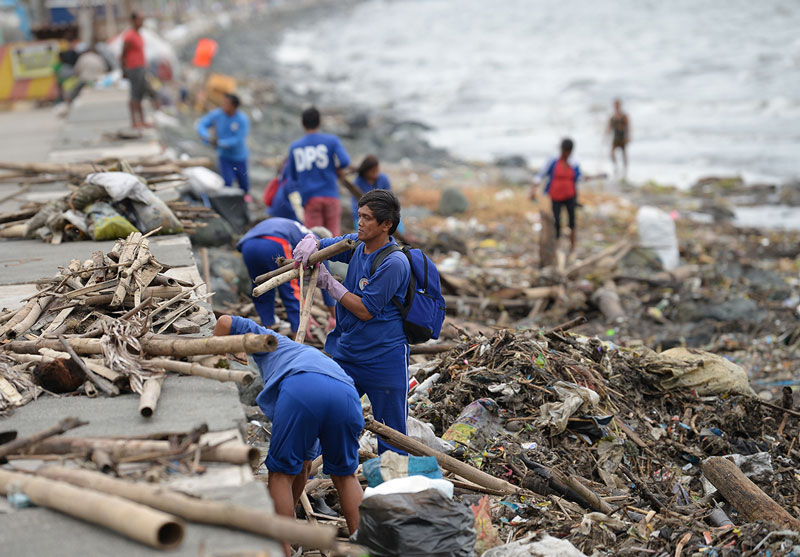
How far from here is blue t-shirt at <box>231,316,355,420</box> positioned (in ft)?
13.8

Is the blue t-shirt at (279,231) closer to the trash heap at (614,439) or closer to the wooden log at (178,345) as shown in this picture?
the trash heap at (614,439)

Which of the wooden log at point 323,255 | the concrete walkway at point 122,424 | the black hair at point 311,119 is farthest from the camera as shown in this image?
the black hair at point 311,119

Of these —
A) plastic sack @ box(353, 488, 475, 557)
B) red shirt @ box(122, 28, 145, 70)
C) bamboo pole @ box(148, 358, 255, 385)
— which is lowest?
plastic sack @ box(353, 488, 475, 557)

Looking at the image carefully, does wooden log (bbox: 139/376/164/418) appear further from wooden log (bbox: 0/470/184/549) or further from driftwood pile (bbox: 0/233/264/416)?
wooden log (bbox: 0/470/184/549)

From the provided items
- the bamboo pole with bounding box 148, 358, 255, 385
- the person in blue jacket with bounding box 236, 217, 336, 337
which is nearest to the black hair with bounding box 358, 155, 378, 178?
the person in blue jacket with bounding box 236, 217, 336, 337

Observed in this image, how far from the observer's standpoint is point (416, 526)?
155 inches

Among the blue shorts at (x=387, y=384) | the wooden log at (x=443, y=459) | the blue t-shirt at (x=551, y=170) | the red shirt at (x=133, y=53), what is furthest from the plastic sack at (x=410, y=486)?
the red shirt at (x=133, y=53)

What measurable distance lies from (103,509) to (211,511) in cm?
41

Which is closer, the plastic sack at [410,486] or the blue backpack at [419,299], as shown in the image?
the plastic sack at [410,486]

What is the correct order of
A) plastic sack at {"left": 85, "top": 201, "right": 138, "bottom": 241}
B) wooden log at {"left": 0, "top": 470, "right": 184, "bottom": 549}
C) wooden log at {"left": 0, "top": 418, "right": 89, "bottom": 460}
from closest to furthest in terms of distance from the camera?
wooden log at {"left": 0, "top": 470, "right": 184, "bottom": 549}
wooden log at {"left": 0, "top": 418, "right": 89, "bottom": 460}
plastic sack at {"left": 85, "top": 201, "right": 138, "bottom": 241}

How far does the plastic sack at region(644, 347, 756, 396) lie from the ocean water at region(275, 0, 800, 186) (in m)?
15.0

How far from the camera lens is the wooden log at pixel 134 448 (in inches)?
142

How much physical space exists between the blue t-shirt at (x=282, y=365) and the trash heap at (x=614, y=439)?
4.77 feet

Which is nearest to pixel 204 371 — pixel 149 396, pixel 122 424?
pixel 149 396
